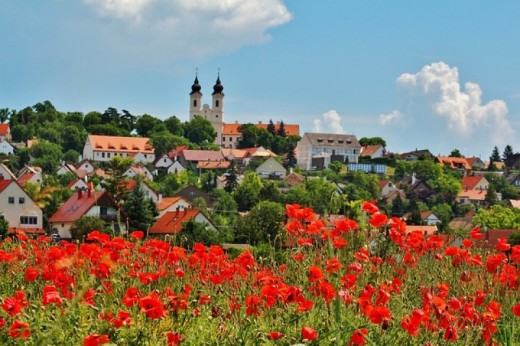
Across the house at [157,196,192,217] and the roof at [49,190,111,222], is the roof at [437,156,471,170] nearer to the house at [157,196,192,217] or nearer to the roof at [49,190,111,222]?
the house at [157,196,192,217]

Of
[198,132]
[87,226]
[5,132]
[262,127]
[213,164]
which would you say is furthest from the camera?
[262,127]

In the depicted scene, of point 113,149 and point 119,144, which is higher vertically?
point 119,144

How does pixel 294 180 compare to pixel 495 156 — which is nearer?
pixel 294 180

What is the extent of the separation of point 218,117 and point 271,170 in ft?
176

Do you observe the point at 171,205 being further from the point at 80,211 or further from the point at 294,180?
the point at 294,180

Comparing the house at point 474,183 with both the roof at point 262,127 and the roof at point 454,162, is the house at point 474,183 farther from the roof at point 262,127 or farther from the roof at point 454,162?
the roof at point 262,127

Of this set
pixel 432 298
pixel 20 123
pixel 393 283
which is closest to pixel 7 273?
pixel 393 283

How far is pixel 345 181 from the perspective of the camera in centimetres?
10625

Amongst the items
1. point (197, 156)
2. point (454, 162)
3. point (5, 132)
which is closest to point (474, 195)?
point (454, 162)

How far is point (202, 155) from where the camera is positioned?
122500mm

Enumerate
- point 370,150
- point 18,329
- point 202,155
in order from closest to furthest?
point 18,329 → point 202,155 → point 370,150

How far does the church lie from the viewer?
522 ft

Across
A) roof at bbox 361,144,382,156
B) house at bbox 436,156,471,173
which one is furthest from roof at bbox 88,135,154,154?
house at bbox 436,156,471,173

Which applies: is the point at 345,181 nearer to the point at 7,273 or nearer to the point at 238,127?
the point at 238,127
